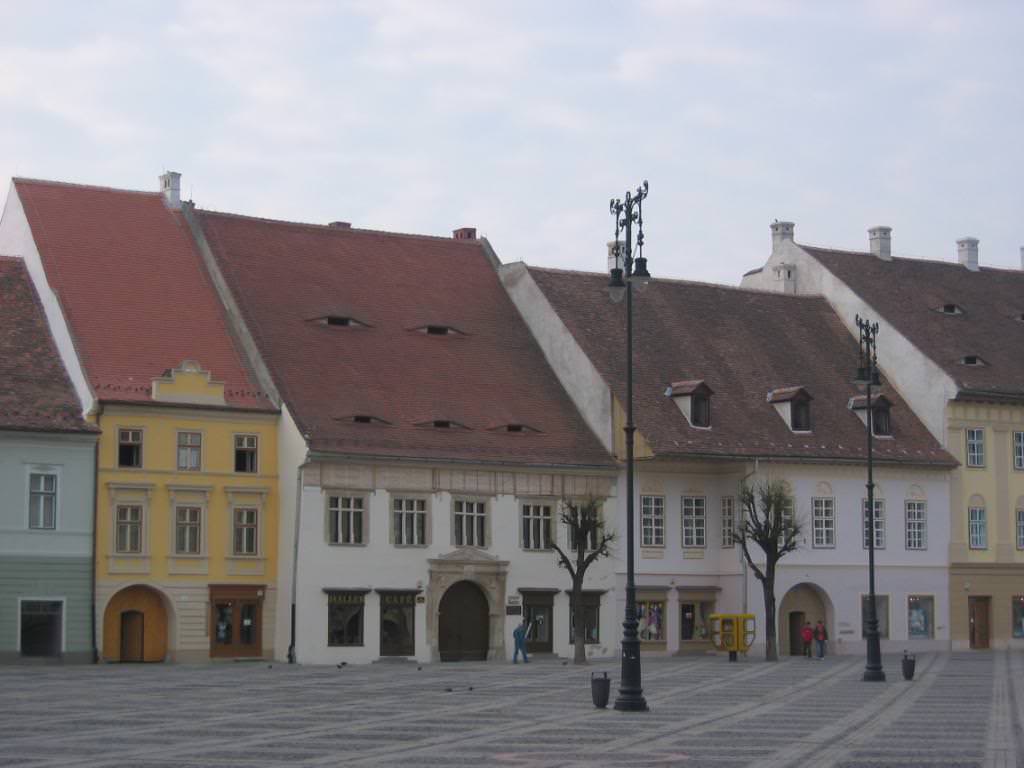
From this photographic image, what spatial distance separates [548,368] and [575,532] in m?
8.95

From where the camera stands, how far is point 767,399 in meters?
66.6

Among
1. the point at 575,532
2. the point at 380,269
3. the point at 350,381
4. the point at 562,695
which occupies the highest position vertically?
the point at 380,269

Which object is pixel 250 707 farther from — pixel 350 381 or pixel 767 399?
pixel 767 399

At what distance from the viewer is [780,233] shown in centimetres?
7644

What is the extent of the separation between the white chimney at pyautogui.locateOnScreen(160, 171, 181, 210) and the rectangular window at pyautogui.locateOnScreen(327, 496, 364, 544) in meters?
13.4

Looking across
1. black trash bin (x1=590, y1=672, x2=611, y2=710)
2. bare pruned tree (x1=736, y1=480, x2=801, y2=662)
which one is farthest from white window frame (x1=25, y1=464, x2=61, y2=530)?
black trash bin (x1=590, y1=672, x2=611, y2=710)

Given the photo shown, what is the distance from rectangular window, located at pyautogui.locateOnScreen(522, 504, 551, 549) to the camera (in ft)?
198

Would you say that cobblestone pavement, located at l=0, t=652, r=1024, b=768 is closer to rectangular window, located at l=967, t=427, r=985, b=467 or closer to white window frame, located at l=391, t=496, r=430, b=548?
white window frame, located at l=391, t=496, r=430, b=548

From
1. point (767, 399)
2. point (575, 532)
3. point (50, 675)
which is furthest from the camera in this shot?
point (767, 399)

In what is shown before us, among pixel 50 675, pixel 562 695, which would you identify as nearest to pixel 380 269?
pixel 50 675

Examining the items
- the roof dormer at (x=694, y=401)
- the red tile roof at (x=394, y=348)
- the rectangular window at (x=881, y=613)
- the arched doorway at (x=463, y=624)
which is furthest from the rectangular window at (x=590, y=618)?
the rectangular window at (x=881, y=613)

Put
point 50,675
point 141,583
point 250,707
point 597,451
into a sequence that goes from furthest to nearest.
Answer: point 597,451 → point 141,583 → point 50,675 → point 250,707

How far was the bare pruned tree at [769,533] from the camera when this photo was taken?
58.6 meters

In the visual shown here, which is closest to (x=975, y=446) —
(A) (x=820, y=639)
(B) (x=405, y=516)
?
(A) (x=820, y=639)
